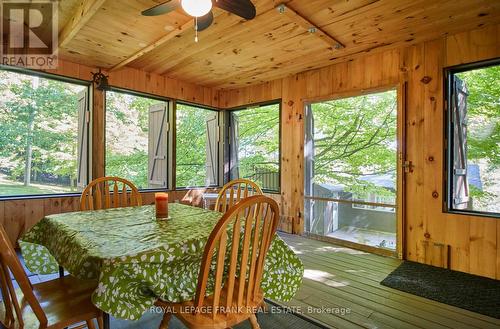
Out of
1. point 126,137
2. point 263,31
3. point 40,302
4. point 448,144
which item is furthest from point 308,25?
point 126,137

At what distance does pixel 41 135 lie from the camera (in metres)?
4.44

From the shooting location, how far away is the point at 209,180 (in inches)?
198

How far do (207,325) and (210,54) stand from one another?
3188mm

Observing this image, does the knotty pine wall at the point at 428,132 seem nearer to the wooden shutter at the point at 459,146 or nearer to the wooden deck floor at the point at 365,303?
the wooden shutter at the point at 459,146

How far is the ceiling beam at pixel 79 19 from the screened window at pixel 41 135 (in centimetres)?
85

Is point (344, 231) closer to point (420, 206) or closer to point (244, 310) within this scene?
point (420, 206)

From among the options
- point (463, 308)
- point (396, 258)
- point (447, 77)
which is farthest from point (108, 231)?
point (447, 77)

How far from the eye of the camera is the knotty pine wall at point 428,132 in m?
2.61

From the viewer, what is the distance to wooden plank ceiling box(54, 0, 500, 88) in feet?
7.72

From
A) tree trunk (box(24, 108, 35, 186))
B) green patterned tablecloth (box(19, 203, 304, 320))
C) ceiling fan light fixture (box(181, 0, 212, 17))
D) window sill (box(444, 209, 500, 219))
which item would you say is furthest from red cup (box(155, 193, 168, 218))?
tree trunk (box(24, 108, 35, 186))

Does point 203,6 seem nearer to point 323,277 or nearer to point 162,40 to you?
point 162,40

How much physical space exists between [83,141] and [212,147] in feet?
7.04

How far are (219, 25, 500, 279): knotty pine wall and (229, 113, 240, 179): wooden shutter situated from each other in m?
1.93

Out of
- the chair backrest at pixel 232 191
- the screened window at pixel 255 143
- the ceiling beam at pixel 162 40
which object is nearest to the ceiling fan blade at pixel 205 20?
the ceiling beam at pixel 162 40
